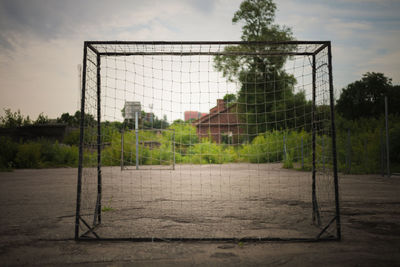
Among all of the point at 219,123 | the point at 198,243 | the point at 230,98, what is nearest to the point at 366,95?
the point at 230,98

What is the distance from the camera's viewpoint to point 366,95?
116 feet

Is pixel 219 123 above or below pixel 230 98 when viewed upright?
below

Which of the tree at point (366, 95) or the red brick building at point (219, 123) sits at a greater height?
the tree at point (366, 95)

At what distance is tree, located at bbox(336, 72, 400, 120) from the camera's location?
110 ft

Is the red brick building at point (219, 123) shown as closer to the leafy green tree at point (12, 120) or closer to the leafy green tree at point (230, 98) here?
the leafy green tree at point (230, 98)

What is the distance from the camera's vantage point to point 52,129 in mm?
24078

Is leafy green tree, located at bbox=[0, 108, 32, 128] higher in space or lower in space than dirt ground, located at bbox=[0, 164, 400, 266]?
higher

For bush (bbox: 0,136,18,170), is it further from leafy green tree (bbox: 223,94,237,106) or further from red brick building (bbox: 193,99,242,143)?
leafy green tree (bbox: 223,94,237,106)

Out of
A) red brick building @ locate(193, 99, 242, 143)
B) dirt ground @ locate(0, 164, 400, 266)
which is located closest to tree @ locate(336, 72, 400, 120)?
red brick building @ locate(193, 99, 242, 143)

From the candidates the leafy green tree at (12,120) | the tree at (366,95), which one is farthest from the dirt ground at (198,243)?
the tree at (366,95)

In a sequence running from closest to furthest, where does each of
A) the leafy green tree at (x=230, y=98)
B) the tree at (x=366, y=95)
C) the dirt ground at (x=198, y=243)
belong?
the dirt ground at (x=198, y=243), the leafy green tree at (x=230, y=98), the tree at (x=366, y=95)

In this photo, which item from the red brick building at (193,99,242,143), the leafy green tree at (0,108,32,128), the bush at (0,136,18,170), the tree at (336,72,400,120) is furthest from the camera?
the tree at (336,72,400,120)

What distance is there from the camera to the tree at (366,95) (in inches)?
1319

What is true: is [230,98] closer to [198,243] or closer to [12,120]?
[198,243]
